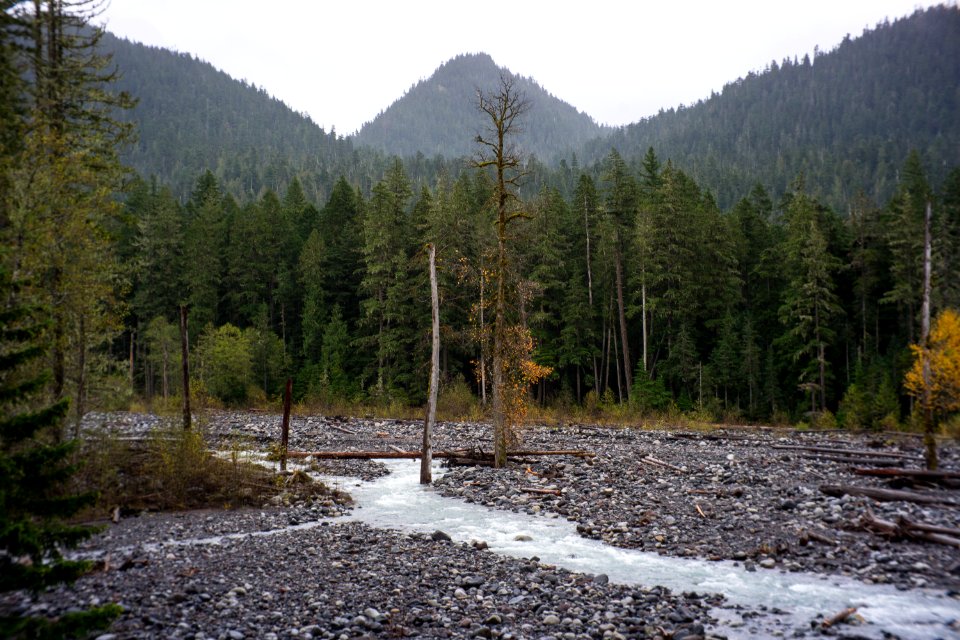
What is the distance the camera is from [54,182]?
40.0 feet

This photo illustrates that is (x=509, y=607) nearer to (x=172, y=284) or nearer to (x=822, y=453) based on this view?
(x=822, y=453)

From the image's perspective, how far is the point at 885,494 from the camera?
12312mm

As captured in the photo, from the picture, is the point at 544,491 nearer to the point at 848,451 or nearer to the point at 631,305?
the point at 848,451

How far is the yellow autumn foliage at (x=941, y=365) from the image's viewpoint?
14.1m

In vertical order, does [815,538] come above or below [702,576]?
above

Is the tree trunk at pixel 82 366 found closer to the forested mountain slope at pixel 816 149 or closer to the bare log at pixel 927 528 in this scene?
the bare log at pixel 927 528

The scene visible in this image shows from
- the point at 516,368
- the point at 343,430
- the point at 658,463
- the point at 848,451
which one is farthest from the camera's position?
the point at 343,430

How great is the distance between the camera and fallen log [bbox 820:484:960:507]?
38.8ft

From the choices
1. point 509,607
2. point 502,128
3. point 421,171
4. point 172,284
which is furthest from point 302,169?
point 509,607

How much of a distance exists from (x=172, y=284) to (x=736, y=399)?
1955 inches

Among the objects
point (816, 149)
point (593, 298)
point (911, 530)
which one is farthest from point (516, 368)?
point (816, 149)

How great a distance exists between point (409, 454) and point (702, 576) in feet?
46.7

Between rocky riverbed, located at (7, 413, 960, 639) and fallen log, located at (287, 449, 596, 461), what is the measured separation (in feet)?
5.01

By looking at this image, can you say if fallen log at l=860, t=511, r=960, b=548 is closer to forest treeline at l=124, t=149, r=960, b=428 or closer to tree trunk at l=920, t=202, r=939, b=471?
tree trunk at l=920, t=202, r=939, b=471
